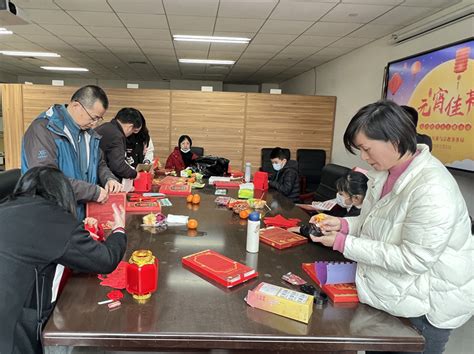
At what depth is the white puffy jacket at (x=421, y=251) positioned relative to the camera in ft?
3.18

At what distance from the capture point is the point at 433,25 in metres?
3.24

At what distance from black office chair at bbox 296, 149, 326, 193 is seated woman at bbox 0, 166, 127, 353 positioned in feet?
15.7

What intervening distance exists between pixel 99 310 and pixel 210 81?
941cm

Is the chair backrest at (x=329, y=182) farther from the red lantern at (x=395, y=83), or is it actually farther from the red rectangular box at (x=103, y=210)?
the red rectangular box at (x=103, y=210)

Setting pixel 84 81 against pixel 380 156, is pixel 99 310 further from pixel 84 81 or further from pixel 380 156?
pixel 84 81

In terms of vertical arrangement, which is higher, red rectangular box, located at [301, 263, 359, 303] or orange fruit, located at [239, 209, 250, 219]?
orange fruit, located at [239, 209, 250, 219]

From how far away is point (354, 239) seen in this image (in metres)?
1.10

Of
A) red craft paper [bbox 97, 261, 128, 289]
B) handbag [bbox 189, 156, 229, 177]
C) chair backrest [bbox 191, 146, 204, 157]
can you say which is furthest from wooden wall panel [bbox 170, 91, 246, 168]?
red craft paper [bbox 97, 261, 128, 289]

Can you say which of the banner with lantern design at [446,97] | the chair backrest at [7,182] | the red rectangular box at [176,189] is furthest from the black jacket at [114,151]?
the banner with lantern design at [446,97]

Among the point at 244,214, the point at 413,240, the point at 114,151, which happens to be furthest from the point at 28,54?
the point at 413,240

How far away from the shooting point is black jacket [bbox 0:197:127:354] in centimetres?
94

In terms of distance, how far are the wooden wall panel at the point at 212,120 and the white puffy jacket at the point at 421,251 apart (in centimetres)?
475

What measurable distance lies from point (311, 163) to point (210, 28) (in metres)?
2.70

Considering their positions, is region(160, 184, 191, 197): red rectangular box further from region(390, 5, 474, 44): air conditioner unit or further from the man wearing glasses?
region(390, 5, 474, 44): air conditioner unit
